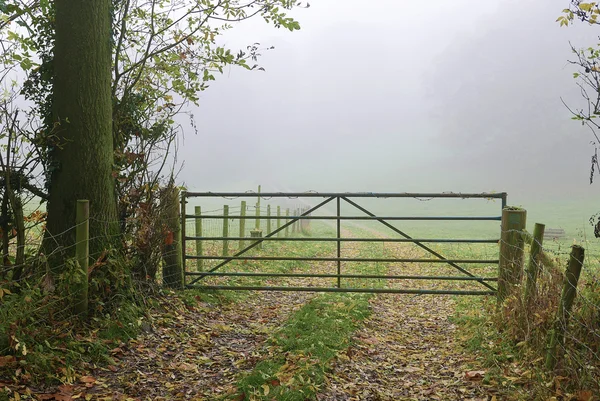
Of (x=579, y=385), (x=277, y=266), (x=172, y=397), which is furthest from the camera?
(x=277, y=266)

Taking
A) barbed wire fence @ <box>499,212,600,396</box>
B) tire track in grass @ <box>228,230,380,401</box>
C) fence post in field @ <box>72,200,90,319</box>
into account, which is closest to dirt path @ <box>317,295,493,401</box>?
tire track in grass @ <box>228,230,380,401</box>

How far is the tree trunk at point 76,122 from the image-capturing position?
5117mm

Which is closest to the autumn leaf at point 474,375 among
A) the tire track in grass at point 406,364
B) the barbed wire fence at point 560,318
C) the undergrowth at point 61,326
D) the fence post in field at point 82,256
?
the tire track in grass at point 406,364

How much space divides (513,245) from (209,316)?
4054 mm

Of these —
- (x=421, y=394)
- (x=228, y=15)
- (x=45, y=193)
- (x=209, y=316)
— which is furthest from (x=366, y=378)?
(x=228, y=15)

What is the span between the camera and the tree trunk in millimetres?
5117

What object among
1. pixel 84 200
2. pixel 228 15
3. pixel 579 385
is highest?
pixel 228 15

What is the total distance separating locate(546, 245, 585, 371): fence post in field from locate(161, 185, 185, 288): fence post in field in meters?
4.76

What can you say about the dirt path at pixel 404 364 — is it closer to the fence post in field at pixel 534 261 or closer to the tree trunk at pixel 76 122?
the fence post in field at pixel 534 261

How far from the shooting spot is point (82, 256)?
4.89 metres

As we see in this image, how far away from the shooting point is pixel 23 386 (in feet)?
12.3

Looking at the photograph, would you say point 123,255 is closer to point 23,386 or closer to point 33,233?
point 33,233

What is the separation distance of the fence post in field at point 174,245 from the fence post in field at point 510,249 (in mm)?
4476

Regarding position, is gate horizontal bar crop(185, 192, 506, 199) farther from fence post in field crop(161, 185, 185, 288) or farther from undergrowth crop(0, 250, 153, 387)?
undergrowth crop(0, 250, 153, 387)
